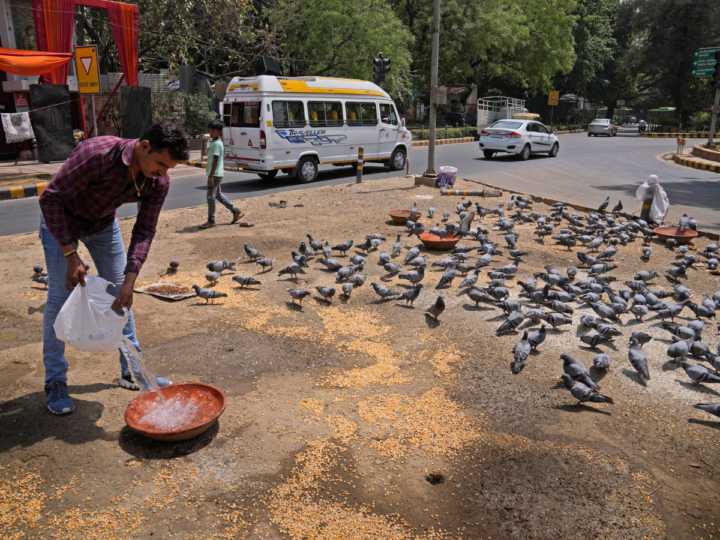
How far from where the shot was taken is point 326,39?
25375 mm

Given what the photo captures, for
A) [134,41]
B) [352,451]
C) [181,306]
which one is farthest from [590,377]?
[134,41]

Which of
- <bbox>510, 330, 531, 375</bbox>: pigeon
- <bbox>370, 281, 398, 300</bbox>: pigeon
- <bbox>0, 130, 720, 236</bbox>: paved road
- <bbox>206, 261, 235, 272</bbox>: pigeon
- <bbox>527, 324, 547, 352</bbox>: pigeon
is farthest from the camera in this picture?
<bbox>0, 130, 720, 236</bbox>: paved road

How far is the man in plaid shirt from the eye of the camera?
3.34 meters

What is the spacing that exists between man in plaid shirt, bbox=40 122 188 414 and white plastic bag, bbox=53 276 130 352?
0.24 ft

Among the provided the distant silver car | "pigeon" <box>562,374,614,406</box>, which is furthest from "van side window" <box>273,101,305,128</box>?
the distant silver car

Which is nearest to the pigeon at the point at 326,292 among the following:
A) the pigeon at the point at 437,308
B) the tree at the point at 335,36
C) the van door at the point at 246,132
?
the pigeon at the point at 437,308

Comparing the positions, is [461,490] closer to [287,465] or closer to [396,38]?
[287,465]

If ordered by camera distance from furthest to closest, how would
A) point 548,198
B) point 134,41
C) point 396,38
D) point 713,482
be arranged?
point 396,38 < point 134,41 < point 548,198 < point 713,482

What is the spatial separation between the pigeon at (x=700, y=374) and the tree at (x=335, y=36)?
22.7 m

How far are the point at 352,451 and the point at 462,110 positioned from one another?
39.3 meters

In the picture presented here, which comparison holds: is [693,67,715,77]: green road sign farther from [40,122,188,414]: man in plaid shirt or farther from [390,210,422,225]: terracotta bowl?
[40,122,188,414]: man in plaid shirt

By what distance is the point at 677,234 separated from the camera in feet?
31.1

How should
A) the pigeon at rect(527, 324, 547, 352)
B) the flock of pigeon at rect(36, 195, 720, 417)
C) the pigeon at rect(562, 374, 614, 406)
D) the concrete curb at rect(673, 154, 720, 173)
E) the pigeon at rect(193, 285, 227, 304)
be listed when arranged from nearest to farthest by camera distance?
the pigeon at rect(562, 374, 614, 406) < the flock of pigeon at rect(36, 195, 720, 417) < the pigeon at rect(527, 324, 547, 352) < the pigeon at rect(193, 285, 227, 304) < the concrete curb at rect(673, 154, 720, 173)

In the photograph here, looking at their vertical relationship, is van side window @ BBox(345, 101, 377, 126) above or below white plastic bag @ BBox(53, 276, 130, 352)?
above
